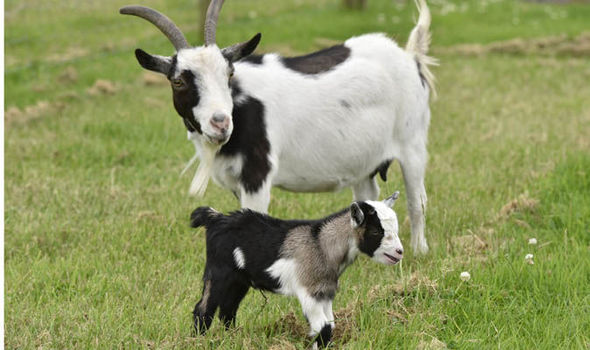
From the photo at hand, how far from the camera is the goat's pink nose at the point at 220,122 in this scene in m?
4.55

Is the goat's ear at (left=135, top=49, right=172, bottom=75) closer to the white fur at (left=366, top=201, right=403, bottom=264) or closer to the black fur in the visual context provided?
the black fur

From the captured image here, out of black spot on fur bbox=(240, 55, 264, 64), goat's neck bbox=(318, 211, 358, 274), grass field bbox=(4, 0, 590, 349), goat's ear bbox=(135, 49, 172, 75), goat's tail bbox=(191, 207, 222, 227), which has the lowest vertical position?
grass field bbox=(4, 0, 590, 349)

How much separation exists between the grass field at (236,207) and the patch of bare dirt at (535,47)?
3.92 ft

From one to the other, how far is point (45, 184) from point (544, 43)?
11.4 meters

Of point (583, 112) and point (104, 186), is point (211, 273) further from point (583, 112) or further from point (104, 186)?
point (583, 112)

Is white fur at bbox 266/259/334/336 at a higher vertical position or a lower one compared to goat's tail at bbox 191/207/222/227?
lower

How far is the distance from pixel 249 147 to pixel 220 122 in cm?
47

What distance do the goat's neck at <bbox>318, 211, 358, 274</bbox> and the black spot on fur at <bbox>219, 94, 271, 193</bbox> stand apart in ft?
3.25

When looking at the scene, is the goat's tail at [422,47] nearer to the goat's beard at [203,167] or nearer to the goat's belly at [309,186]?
the goat's belly at [309,186]

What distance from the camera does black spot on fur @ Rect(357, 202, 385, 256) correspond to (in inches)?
154

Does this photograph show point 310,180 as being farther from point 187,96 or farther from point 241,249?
point 241,249

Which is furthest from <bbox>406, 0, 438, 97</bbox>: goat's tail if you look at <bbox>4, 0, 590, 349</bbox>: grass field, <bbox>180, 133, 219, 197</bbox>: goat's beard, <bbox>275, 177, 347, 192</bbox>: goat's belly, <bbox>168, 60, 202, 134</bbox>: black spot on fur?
<bbox>168, 60, 202, 134</bbox>: black spot on fur

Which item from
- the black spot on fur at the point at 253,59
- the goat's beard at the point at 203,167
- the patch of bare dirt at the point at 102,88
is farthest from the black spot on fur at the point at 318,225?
the patch of bare dirt at the point at 102,88

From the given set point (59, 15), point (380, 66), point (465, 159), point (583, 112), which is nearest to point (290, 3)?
point (59, 15)
